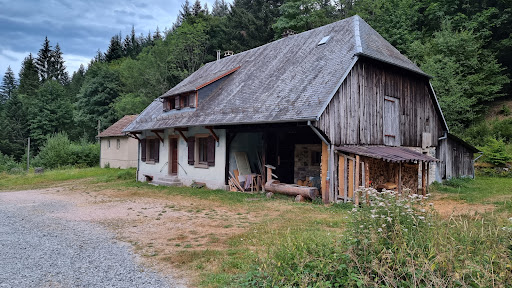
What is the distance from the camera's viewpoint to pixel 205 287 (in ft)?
13.6

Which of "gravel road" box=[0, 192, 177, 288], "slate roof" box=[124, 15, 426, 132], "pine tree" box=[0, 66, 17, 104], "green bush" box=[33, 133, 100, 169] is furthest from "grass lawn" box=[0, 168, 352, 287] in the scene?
"pine tree" box=[0, 66, 17, 104]

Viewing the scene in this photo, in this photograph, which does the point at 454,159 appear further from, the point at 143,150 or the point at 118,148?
the point at 118,148

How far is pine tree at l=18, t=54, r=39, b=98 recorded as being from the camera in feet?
191

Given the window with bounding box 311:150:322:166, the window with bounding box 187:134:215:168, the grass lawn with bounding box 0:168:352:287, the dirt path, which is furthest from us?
the window with bounding box 187:134:215:168

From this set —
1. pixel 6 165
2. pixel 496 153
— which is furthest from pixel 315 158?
pixel 6 165

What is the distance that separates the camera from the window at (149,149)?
742 inches

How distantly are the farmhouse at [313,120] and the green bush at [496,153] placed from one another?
1.66 meters

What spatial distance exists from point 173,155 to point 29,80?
5677cm

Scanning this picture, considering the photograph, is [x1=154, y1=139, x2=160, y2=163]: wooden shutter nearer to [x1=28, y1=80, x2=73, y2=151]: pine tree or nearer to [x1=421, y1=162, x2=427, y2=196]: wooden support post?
[x1=421, y1=162, x2=427, y2=196]: wooden support post

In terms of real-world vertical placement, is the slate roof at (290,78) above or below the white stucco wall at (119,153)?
above

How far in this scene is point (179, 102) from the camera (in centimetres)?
1717

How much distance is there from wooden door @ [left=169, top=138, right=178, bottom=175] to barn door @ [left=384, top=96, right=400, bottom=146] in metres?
10.3

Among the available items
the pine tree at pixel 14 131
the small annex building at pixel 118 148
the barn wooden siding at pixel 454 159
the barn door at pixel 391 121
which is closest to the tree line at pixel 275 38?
the pine tree at pixel 14 131

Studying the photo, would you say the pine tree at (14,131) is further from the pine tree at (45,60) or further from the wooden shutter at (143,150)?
the wooden shutter at (143,150)
